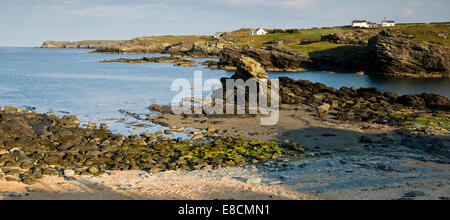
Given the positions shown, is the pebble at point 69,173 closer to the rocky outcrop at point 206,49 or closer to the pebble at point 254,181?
the pebble at point 254,181

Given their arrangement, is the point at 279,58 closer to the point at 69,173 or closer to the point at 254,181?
the point at 254,181

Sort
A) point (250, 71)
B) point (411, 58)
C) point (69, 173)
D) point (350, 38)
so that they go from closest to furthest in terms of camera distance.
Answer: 1. point (69, 173)
2. point (250, 71)
3. point (411, 58)
4. point (350, 38)

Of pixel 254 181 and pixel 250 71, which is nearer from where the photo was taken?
pixel 254 181

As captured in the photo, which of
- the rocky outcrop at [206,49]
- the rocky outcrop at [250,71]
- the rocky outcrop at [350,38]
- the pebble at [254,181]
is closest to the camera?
the pebble at [254,181]

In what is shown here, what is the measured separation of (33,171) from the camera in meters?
21.4

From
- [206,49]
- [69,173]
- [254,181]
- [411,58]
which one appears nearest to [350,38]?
[411,58]

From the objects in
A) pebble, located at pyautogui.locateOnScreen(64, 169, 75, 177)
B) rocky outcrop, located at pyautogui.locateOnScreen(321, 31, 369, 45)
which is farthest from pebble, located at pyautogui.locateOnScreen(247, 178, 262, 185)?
rocky outcrop, located at pyautogui.locateOnScreen(321, 31, 369, 45)

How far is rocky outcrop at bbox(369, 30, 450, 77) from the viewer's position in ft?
311

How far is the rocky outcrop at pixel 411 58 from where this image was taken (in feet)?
311

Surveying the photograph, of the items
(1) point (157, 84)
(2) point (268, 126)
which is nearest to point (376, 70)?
(1) point (157, 84)

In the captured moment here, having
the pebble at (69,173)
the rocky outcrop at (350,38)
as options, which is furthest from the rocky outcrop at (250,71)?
the rocky outcrop at (350,38)

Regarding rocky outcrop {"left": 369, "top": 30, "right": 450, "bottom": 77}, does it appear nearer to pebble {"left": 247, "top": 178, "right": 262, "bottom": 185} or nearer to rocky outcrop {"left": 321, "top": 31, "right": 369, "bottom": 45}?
rocky outcrop {"left": 321, "top": 31, "right": 369, "bottom": 45}

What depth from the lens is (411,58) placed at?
9644cm
